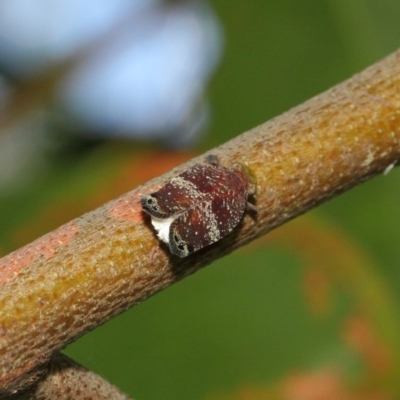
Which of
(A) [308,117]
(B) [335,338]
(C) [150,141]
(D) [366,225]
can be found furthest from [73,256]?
(C) [150,141]

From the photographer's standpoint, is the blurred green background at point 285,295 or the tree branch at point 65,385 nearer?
the tree branch at point 65,385

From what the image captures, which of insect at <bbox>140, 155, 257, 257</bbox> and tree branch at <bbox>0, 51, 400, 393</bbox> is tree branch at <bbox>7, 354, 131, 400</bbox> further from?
insect at <bbox>140, 155, 257, 257</bbox>

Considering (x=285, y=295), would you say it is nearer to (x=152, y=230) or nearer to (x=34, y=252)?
(x=152, y=230)

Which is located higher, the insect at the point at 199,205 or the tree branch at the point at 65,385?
the insect at the point at 199,205

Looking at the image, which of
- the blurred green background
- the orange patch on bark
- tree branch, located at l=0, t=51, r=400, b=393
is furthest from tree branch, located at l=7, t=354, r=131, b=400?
the blurred green background

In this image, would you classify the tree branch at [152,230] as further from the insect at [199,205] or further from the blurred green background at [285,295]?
the blurred green background at [285,295]

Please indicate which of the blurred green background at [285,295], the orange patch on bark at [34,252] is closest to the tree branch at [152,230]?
the orange patch on bark at [34,252]

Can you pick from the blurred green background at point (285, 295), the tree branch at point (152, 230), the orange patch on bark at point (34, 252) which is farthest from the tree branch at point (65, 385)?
the blurred green background at point (285, 295)
